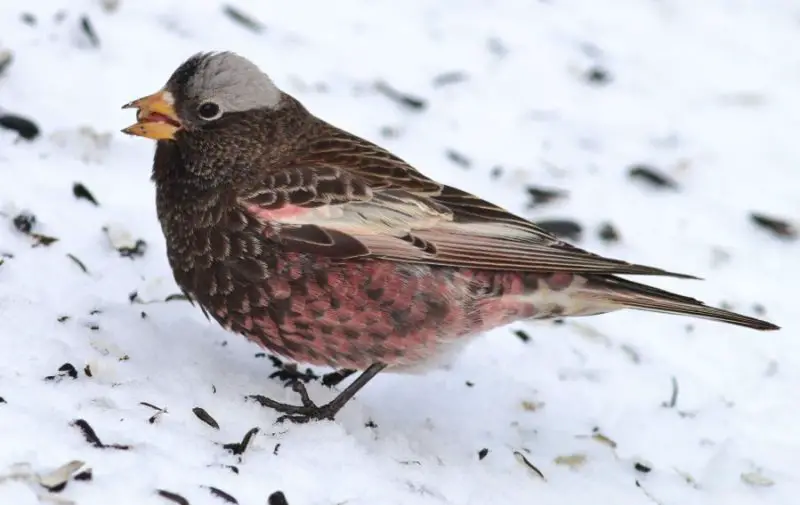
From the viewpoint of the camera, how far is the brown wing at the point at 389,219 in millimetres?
4668

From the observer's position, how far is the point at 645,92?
825cm

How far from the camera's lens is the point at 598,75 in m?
8.29

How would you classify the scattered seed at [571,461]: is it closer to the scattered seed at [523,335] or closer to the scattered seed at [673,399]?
the scattered seed at [673,399]

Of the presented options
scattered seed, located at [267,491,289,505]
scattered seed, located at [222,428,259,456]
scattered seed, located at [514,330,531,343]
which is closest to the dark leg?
scattered seed, located at [222,428,259,456]

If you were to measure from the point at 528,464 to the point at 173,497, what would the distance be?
5.74 feet

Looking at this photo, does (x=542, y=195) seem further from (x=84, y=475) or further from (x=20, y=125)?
(x=84, y=475)

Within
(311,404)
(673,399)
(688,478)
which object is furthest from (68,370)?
(673,399)

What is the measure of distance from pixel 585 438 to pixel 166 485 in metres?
2.20

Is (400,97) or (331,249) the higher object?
(400,97)

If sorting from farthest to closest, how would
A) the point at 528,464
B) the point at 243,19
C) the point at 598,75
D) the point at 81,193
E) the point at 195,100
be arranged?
the point at 598,75, the point at 243,19, the point at 81,193, the point at 528,464, the point at 195,100

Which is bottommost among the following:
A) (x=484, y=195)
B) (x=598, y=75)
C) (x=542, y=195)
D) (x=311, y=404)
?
(x=311, y=404)

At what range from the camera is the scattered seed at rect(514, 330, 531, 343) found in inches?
235

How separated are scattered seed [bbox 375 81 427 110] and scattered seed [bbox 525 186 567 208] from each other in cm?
91

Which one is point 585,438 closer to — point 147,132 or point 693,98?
point 147,132
